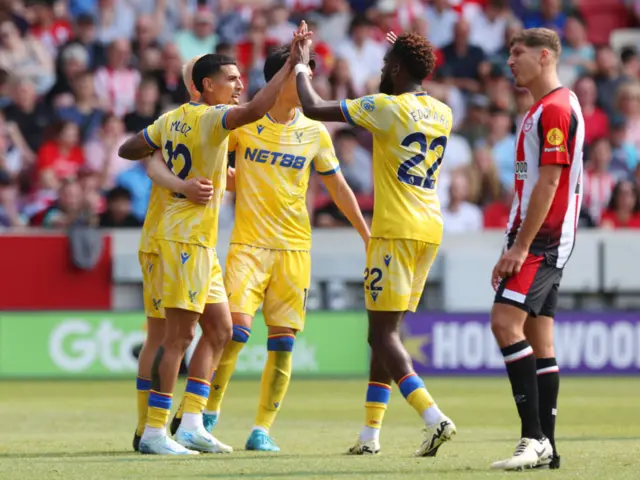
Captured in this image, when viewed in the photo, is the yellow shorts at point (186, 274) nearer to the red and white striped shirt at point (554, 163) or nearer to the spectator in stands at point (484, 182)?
the red and white striped shirt at point (554, 163)

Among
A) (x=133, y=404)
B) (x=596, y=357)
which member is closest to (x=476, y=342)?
(x=596, y=357)

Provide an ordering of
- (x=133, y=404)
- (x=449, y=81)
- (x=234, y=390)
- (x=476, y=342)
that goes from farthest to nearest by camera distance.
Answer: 1. (x=449, y=81)
2. (x=476, y=342)
3. (x=234, y=390)
4. (x=133, y=404)

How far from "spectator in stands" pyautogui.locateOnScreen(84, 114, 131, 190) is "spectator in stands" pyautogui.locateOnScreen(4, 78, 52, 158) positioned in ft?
2.37

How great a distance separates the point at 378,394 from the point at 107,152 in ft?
34.1

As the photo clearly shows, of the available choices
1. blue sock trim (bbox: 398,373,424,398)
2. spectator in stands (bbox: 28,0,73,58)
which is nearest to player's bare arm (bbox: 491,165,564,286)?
blue sock trim (bbox: 398,373,424,398)

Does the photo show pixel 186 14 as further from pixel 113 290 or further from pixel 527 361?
pixel 527 361

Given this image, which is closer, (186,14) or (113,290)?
(113,290)

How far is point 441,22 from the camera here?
2191 cm

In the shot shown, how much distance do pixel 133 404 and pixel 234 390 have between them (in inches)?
72.7

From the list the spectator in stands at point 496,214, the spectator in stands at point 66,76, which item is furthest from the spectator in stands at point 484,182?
the spectator in stands at point 66,76

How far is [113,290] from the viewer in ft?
55.4

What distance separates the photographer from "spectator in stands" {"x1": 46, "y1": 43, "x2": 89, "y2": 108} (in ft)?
62.4

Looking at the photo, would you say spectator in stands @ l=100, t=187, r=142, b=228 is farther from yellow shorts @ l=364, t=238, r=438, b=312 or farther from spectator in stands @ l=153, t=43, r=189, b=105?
yellow shorts @ l=364, t=238, r=438, b=312

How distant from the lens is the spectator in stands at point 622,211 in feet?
57.9
